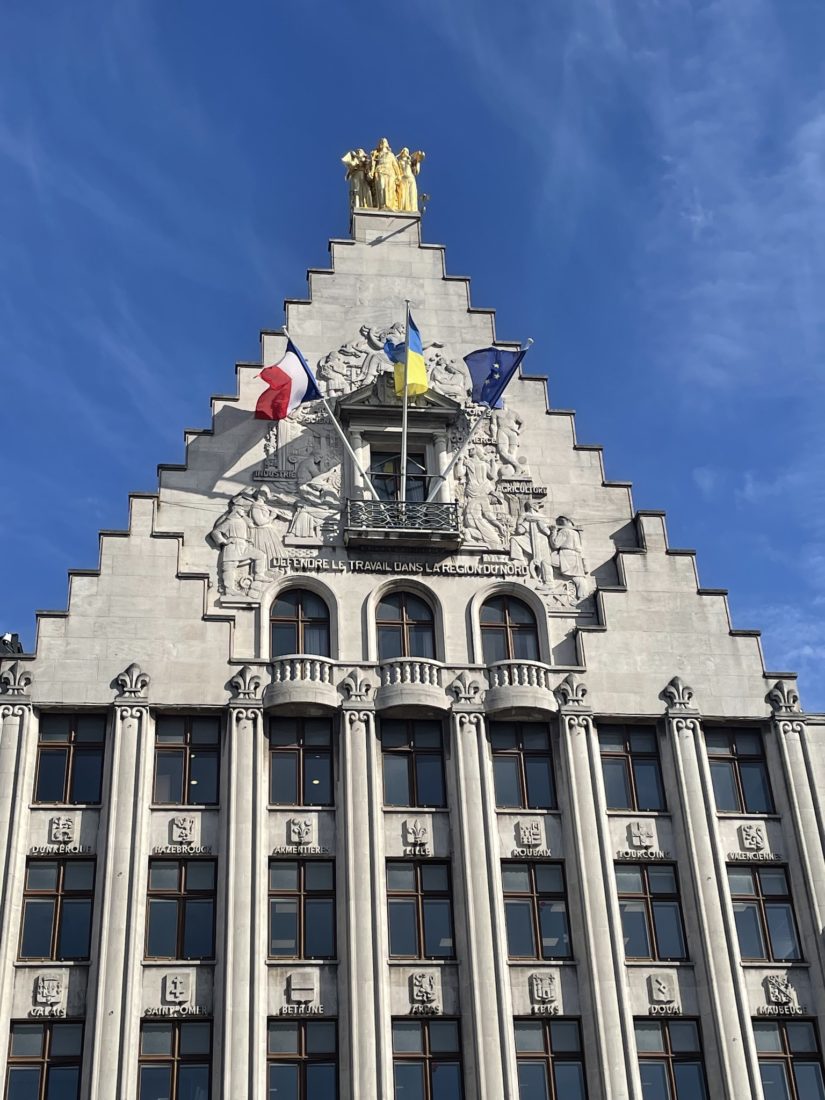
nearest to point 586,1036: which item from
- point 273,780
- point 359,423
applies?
point 273,780

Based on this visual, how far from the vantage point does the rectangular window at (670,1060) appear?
1340 inches

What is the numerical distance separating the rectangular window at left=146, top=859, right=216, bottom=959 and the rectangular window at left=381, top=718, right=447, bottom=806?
15.9ft

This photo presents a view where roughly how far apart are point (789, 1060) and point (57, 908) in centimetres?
1698

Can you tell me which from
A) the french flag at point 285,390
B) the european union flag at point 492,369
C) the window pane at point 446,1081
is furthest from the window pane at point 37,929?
the european union flag at point 492,369

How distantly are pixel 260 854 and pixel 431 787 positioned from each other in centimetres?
463

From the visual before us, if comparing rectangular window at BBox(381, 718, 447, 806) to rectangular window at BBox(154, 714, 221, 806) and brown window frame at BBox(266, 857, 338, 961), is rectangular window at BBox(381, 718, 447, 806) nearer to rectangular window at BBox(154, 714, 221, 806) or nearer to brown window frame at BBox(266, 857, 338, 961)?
brown window frame at BBox(266, 857, 338, 961)

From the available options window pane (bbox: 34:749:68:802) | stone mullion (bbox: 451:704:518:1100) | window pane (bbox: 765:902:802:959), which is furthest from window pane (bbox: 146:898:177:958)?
window pane (bbox: 765:902:802:959)

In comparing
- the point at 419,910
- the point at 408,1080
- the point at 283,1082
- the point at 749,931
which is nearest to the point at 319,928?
the point at 419,910

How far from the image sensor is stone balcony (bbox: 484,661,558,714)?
38.0 meters

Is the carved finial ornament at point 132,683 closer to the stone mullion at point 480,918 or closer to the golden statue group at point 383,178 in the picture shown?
the stone mullion at point 480,918

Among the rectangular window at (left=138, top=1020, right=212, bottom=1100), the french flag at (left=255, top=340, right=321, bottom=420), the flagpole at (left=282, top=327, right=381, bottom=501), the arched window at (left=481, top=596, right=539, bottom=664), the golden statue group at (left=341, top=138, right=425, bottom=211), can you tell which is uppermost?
the golden statue group at (left=341, top=138, right=425, bottom=211)

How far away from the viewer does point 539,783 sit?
124 feet

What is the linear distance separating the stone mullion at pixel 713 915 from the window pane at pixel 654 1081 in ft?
4.02

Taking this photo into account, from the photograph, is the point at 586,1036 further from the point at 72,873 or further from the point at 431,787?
the point at 72,873
